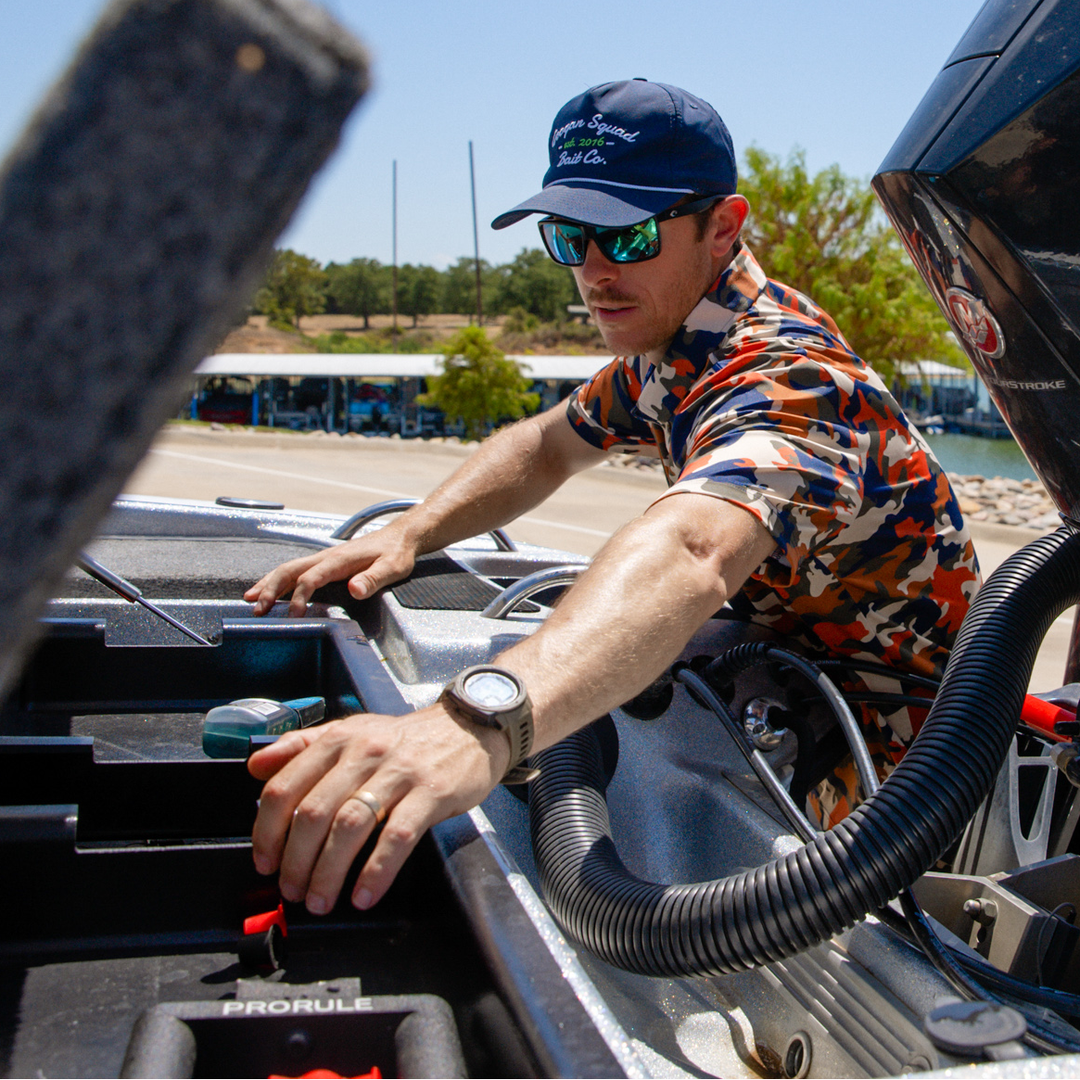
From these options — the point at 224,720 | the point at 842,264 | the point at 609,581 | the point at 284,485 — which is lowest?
the point at 284,485

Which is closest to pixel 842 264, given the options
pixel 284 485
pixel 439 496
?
pixel 284 485

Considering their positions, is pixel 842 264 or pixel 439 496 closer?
pixel 439 496

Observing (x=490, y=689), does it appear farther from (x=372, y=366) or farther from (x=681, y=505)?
(x=372, y=366)

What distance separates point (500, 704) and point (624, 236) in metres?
1.21

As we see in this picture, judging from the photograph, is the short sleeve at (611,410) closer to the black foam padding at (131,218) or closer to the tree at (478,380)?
the black foam padding at (131,218)

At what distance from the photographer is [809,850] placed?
53.1 inches

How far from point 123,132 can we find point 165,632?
1679mm

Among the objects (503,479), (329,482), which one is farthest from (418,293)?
(503,479)

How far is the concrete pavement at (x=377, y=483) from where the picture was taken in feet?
34.4

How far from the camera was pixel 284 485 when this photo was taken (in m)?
13.8

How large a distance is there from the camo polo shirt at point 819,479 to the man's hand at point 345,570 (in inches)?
28.6

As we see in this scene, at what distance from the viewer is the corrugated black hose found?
4.27ft

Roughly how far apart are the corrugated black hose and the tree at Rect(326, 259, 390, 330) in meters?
89.4

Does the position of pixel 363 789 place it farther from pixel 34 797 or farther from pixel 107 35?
pixel 107 35
